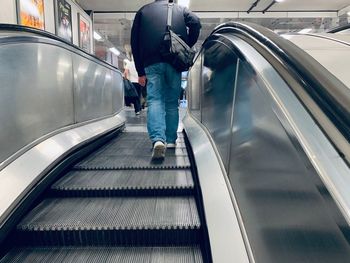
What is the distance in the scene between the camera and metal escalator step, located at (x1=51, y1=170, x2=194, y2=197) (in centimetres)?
199

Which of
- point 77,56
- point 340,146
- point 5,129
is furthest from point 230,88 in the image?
point 77,56

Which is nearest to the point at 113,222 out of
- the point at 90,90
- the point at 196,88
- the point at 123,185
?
the point at 123,185

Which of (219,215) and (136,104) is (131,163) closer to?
(219,215)

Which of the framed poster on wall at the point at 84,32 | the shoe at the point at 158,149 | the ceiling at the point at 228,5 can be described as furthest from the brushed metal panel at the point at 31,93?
the ceiling at the point at 228,5

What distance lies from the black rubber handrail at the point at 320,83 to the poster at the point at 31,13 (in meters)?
5.02

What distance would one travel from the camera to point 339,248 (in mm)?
645

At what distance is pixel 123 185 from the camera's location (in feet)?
6.64

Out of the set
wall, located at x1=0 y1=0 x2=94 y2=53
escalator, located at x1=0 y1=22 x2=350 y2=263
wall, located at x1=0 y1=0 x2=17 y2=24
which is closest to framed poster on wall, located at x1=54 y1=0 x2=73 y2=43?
wall, located at x1=0 y1=0 x2=94 y2=53

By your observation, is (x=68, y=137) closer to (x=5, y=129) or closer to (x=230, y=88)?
(x=5, y=129)

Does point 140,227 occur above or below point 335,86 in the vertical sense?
below

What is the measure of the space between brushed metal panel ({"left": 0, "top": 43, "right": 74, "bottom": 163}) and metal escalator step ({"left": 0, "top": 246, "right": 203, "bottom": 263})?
0.50 meters

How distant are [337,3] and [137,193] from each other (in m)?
10.1

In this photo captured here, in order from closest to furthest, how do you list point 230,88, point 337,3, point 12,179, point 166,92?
point 12,179 → point 230,88 → point 166,92 → point 337,3

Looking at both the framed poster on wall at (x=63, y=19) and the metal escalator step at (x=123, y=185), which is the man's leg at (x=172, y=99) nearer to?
the metal escalator step at (x=123, y=185)
